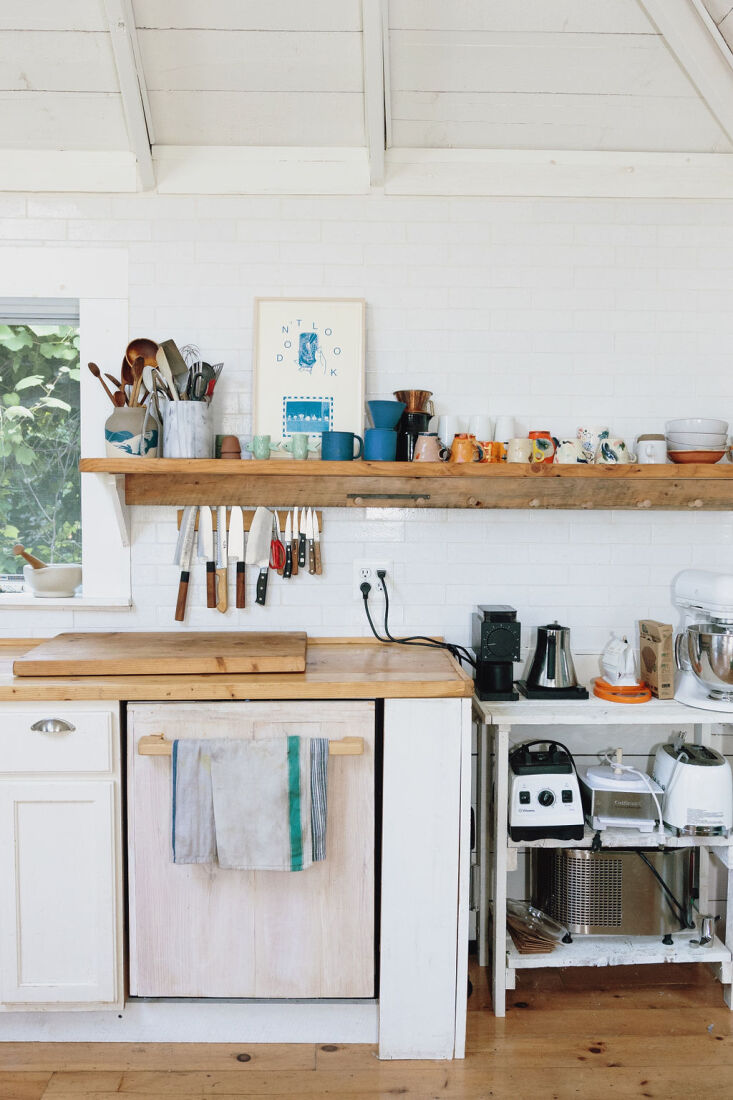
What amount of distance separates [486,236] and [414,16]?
67 cm

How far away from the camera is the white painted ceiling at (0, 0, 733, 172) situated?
2.20 m

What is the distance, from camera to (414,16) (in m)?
2.19

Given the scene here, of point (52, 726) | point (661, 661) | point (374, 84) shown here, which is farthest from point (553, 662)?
point (374, 84)

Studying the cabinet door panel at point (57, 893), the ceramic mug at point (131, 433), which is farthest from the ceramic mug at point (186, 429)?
the cabinet door panel at point (57, 893)

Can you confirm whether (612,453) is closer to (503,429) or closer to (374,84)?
(503,429)

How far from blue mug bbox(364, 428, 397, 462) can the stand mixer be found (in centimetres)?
109

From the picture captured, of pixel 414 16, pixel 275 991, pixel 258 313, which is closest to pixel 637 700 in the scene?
pixel 275 991

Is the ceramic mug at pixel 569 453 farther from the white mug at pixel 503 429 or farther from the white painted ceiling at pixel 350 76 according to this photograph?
the white painted ceiling at pixel 350 76

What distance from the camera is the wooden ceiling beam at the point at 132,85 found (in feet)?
6.95

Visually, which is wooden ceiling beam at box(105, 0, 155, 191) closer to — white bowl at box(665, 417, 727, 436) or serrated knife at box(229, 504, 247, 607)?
serrated knife at box(229, 504, 247, 607)

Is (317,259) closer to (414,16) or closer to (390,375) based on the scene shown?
(390,375)

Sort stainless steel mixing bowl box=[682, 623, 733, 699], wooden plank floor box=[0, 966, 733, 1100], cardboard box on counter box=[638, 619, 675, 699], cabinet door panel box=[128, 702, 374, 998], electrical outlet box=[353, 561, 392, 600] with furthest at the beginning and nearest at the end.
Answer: electrical outlet box=[353, 561, 392, 600] → cardboard box on counter box=[638, 619, 675, 699] → stainless steel mixing bowl box=[682, 623, 733, 699] → cabinet door panel box=[128, 702, 374, 998] → wooden plank floor box=[0, 966, 733, 1100]

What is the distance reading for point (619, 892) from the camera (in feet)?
7.85

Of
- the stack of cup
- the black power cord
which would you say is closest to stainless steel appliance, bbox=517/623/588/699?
the black power cord
